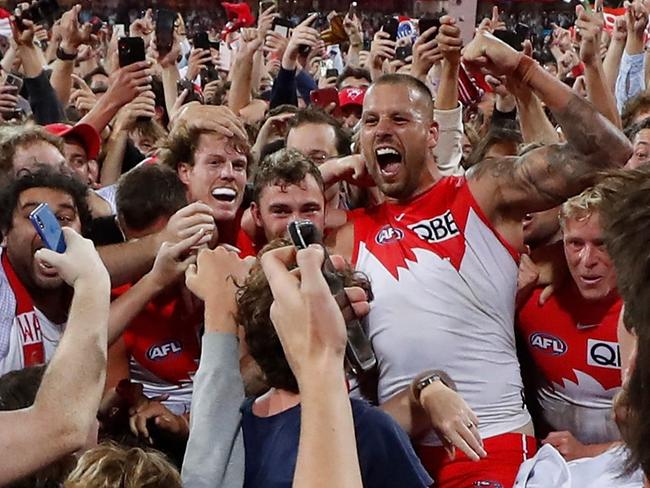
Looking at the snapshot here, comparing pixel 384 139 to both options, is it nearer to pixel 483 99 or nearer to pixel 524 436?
pixel 524 436

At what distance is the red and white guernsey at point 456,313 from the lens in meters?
2.88

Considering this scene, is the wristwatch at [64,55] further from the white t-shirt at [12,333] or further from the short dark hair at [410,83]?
the white t-shirt at [12,333]

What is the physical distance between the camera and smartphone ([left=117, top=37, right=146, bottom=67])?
4.06 m

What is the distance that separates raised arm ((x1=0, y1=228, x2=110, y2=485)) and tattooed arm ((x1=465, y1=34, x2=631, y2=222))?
1473 mm

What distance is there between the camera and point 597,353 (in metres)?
2.77

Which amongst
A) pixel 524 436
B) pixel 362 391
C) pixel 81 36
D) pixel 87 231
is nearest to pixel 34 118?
pixel 81 36

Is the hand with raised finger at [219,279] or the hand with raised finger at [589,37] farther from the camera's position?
the hand with raised finger at [589,37]

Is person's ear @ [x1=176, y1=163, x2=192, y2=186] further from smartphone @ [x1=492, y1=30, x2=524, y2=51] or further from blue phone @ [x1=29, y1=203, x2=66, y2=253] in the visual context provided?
blue phone @ [x1=29, y1=203, x2=66, y2=253]

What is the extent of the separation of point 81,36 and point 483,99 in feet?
8.81

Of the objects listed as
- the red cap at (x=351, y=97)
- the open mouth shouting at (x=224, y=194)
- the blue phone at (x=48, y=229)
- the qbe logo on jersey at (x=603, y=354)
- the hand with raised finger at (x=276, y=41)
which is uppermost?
the blue phone at (x=48, y=229)

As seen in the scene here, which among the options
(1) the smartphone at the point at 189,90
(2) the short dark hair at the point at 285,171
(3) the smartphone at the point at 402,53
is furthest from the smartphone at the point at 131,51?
(3) the smartphone at the point at 402,53

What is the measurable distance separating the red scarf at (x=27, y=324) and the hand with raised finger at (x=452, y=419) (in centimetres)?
109

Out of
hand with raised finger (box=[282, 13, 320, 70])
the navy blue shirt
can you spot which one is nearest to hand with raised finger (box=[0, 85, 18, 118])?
hand with raised finger (box=[282, 13, 320, 70])

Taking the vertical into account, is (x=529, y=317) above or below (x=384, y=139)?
below
